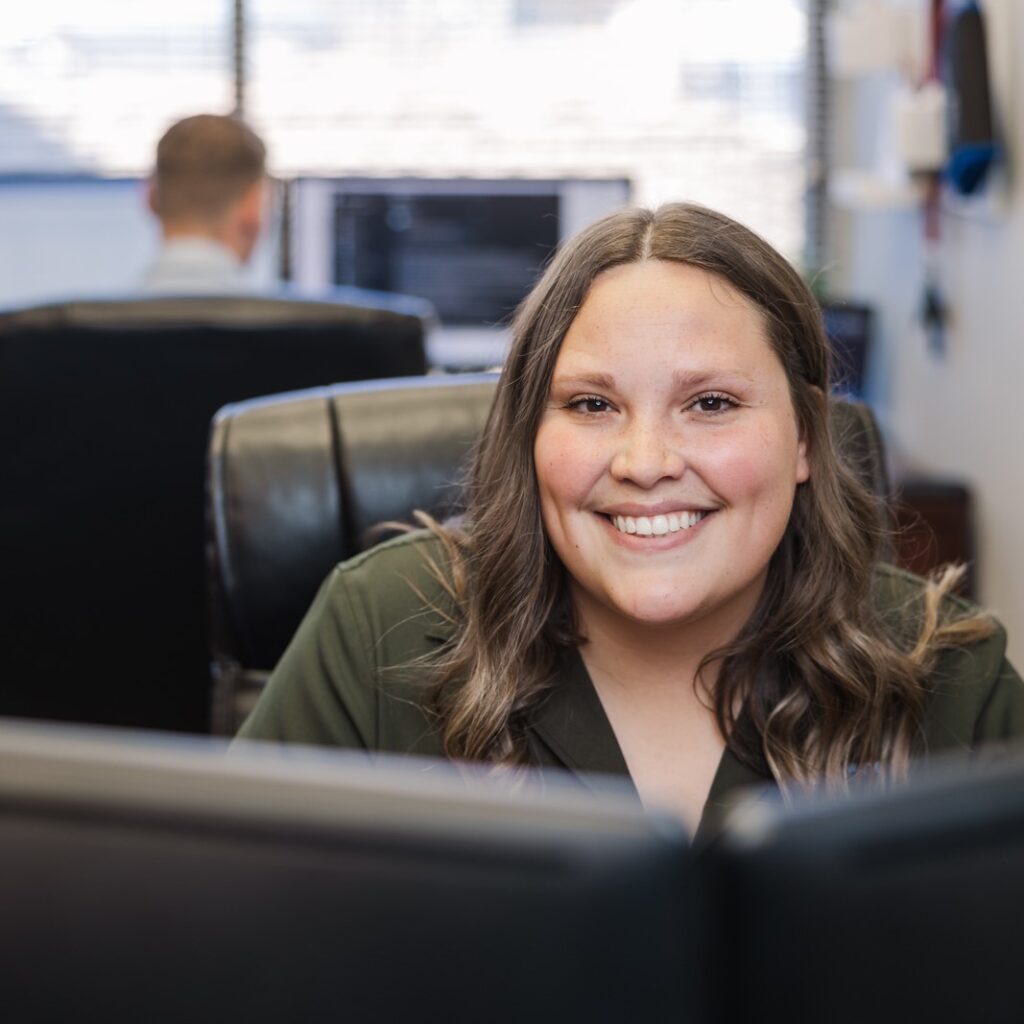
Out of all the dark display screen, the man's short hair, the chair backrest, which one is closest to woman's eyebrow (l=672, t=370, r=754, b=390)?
the chair backrest

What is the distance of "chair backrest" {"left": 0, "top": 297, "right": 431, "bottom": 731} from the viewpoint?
2.14 meters

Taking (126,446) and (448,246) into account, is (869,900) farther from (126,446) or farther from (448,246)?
(448,246)

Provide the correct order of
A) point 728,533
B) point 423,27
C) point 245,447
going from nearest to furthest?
point 728,533
point 245,447
point 423,27

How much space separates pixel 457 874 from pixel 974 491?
2694mm

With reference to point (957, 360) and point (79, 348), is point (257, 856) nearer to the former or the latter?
point (79, 348)

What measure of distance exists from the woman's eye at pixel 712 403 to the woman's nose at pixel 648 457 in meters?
0.03

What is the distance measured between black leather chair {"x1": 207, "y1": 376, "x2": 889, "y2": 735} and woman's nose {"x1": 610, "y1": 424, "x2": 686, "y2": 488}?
1.05ft

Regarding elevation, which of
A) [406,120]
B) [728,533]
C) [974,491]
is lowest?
[974,491]

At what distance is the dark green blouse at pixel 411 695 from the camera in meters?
1.21

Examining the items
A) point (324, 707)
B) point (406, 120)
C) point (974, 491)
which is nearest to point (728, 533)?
point (324, 707)

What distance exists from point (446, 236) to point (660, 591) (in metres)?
2.46

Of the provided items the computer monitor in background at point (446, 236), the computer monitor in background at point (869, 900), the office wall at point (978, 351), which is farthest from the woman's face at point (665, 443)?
the computer monitor in background at point (446, 236)

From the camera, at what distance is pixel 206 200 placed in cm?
281

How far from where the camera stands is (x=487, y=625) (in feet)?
4.08
